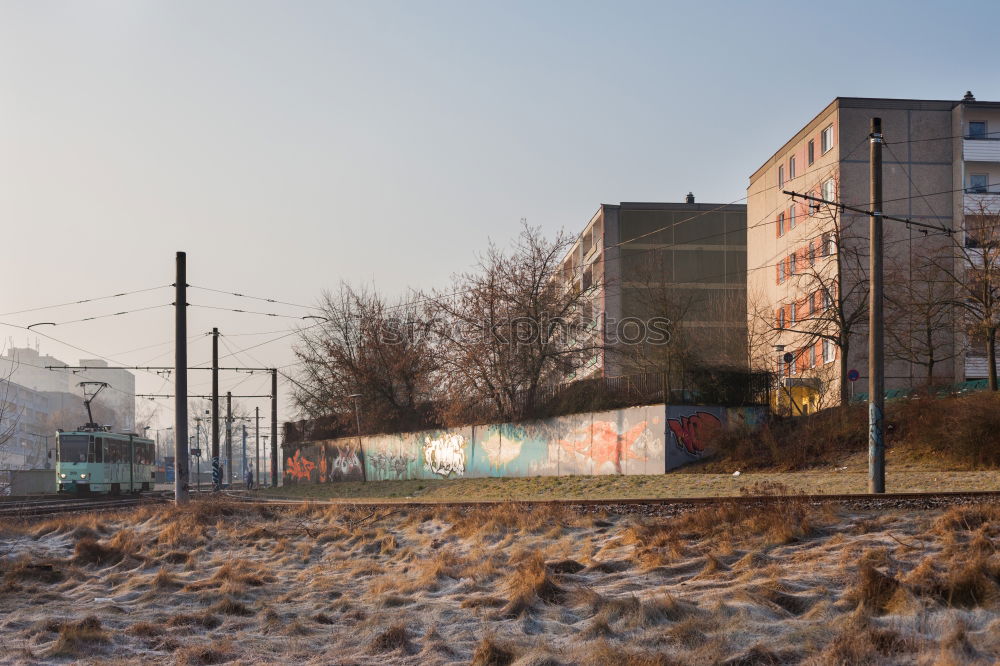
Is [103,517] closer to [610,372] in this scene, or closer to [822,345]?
[610,372]

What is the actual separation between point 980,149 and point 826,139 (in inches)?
292

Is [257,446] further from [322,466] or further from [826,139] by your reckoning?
[826,139]

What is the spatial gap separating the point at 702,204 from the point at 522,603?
6135 cm

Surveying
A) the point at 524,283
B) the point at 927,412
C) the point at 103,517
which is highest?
the point at 524,283

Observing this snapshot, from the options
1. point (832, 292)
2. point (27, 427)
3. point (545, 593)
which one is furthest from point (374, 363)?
point (27, 427)

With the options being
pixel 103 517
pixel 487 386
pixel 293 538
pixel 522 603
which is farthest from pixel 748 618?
pixel 487 386

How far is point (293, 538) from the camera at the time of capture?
17.1m

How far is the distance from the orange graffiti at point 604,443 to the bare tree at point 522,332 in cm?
416

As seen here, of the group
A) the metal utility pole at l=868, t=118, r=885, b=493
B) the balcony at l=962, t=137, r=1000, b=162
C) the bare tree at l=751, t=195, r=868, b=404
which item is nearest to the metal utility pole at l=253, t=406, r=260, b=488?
the bare tree at l=751, t=195, r=868, b=404

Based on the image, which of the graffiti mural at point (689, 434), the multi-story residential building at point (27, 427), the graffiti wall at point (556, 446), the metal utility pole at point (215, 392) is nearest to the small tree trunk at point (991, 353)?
the graffiti wall at point (556, 446)

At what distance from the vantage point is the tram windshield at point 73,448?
129 ft

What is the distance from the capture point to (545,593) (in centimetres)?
1055

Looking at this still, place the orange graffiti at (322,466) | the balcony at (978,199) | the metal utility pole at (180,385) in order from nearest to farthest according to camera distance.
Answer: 1. the metal utility pole at (180,385)
2. the balcony at (978,199)
3. the orange graffiti at (322,466)

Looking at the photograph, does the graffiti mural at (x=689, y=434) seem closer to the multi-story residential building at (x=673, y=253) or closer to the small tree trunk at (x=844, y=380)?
the small tree trunk at (x=844, y=380)
